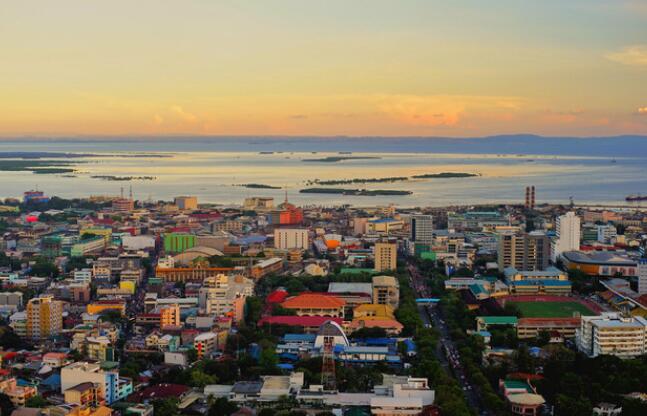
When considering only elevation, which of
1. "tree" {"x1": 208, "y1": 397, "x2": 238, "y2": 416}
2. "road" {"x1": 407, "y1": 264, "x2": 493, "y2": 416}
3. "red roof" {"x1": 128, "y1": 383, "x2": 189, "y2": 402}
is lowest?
"road" {"x1": 407, "y1": 264, "x2": 493, "y2": 416}

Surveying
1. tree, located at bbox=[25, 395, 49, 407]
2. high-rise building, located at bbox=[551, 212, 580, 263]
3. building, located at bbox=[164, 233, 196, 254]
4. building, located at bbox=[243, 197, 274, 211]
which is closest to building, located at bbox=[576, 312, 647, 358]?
tree, located at bbox=[25, 395, 49, 407]

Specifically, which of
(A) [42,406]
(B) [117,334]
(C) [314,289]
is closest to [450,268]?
(C) [314,289]

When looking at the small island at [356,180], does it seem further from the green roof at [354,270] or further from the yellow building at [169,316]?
the yellow building at [169,316]

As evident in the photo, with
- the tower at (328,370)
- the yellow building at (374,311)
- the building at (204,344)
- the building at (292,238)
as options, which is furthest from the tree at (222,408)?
the building at (292,238)

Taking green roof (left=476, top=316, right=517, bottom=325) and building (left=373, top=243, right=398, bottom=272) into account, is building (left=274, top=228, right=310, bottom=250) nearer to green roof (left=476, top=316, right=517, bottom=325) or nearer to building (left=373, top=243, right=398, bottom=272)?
building (left=373, top=243, right=398, bottom=272)

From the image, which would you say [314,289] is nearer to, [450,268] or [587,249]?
[450,268]

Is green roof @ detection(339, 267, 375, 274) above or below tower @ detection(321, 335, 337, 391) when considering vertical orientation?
below
